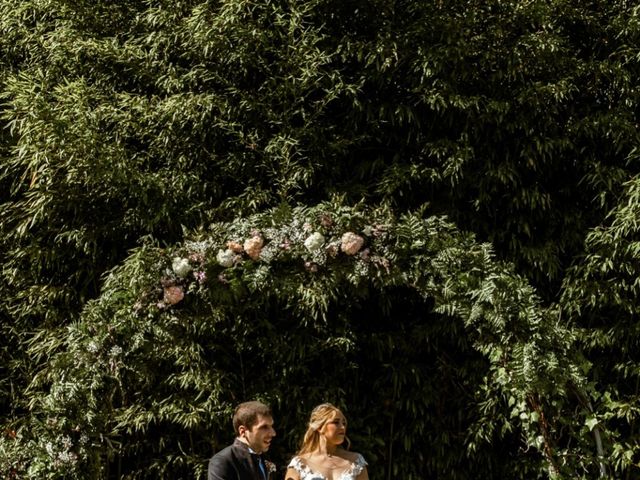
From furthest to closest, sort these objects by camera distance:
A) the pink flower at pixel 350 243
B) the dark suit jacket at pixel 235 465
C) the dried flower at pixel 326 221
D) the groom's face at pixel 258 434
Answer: the dried flower at pixel 326 221 < the pink flower at pixel 350 243 < the groom's face at pixel 258 434 < the dark suit jacket at pixel 235 465

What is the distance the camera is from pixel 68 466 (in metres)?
5.34

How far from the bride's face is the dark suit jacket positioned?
1.69 feet

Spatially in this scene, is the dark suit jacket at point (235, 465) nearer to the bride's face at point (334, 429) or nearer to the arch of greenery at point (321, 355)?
the bride's face at point (334, 429)

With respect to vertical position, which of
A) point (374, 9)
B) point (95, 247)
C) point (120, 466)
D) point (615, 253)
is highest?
point (374, 9)

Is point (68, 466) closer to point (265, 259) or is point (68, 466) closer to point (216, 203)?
point (265, 259)

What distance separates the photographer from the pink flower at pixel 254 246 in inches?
219

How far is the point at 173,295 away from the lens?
554cm

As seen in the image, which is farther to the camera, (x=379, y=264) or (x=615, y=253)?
(x=615, y=253)

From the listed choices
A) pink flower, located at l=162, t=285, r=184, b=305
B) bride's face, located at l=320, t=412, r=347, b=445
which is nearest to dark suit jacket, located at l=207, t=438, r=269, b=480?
bride's face, located at l=320, t=412, r=347, b=445

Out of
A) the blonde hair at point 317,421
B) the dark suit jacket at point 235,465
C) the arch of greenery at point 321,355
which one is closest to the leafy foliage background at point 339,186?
the arch of greenery at point 321,355

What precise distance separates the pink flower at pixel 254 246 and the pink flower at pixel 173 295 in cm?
45

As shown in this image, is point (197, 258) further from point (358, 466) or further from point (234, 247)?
point (358, 466)

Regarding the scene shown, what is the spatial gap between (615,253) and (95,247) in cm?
335

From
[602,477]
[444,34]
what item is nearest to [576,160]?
[444,34]
